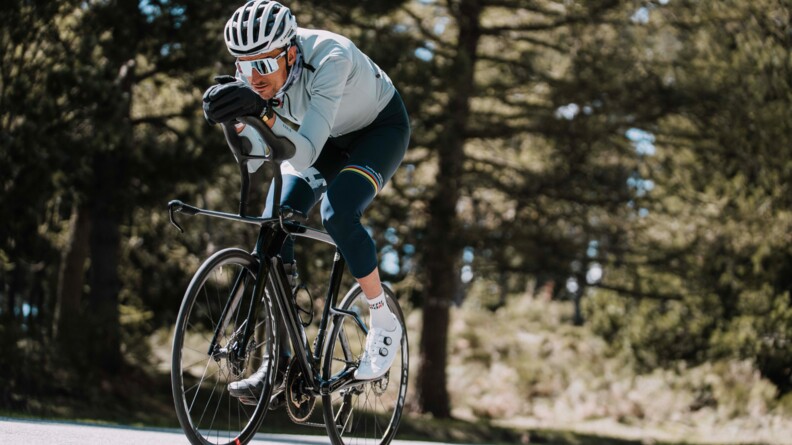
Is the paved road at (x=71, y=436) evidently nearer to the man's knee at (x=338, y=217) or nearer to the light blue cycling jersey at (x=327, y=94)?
the man's knee at (x=338, y=217)

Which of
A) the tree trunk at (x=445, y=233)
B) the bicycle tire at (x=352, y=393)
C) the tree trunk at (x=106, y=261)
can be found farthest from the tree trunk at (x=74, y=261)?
the bicycle tire at (x=352, y=393)

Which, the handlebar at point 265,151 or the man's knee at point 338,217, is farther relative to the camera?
the man's knee at point 338,217

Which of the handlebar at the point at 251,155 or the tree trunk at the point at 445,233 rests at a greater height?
the handlebar at the point at 251,155

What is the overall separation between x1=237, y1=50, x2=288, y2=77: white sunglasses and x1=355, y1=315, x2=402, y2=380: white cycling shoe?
1378 mm

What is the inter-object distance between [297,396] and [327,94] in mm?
1365

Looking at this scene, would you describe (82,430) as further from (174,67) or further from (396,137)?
(174,67)

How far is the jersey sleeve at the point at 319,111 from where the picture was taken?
13.1 ft

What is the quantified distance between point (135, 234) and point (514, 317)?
12.5 meters

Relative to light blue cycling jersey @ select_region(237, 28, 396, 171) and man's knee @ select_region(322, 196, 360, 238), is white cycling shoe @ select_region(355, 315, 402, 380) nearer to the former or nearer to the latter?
man's knee @ select_region(322, 196, 360, 238)

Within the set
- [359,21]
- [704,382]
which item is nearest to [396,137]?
[359,21]

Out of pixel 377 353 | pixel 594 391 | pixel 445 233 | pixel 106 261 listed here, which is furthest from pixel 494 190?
pixel 377 353

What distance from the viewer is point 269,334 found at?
4.48m

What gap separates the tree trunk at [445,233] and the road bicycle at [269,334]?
28.8ft

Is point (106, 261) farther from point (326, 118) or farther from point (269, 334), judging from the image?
point (326, 118)
